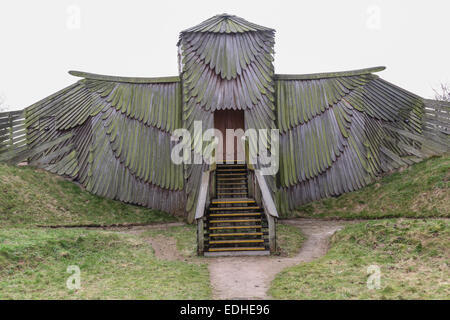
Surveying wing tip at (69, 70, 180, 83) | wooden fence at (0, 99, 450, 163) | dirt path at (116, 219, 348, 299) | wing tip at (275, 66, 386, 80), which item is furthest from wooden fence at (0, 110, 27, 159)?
wing tip at (275, 66, 386, 80)

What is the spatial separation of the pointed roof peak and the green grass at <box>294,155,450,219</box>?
6109 millimetres

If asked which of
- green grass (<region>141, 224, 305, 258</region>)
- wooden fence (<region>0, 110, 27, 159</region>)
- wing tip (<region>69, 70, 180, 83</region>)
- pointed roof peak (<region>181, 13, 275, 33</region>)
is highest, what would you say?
pointed roof peak (<region>181, 13, 275, 33</region>)

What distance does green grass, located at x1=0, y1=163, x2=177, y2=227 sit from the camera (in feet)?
50.7

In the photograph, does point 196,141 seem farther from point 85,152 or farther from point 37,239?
point 37,239

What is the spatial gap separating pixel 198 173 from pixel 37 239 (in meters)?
5.82

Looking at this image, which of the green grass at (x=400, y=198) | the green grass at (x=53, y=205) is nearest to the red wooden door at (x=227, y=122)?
the green grass at (x=53, y=205)

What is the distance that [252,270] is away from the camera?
34.2ft

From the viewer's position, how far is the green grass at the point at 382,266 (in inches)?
326

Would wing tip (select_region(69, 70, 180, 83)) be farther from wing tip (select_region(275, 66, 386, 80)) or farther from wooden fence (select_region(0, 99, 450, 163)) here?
wing tip (select_region(275, 66, 386, 80))
